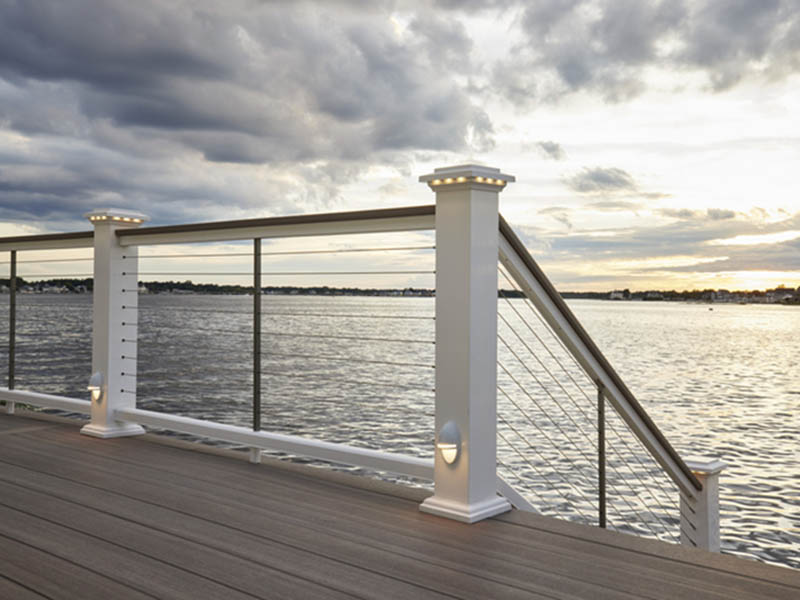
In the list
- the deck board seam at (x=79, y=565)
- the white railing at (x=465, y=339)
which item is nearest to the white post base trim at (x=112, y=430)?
the white railing at (x=465, y=339)

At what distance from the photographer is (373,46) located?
14.4 m

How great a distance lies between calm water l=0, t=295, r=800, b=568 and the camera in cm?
703

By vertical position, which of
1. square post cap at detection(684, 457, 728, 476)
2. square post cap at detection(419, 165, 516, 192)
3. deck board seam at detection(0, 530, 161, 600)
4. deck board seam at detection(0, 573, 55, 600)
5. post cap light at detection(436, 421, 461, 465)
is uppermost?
square post cap at detection(419, 165, 516, 192)

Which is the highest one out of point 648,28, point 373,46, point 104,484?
point 648,28

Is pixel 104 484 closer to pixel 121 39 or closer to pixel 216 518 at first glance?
pixel 216 518

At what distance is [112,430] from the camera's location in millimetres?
3354

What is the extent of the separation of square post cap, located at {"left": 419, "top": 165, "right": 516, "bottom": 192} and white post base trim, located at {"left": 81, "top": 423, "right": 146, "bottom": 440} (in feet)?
7.26

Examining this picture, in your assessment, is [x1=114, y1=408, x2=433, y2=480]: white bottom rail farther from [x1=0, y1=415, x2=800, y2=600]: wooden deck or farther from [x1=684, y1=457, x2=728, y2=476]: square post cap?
[x1=684, y1=457, x2=728, y2=476]: square post cap

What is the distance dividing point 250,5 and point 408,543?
65.3ft

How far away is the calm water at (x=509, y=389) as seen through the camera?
7.03 m

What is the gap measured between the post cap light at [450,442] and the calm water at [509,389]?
19 centimetres

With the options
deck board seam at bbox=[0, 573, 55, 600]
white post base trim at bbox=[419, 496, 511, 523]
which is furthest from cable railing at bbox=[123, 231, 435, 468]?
deck board seam at bbox=[0, 573, 55, 600]

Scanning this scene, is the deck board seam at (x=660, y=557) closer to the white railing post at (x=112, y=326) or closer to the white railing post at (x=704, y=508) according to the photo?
the white railing post at (x=704, y=508)

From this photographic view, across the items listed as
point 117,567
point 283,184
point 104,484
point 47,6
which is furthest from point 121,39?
point 283,184
